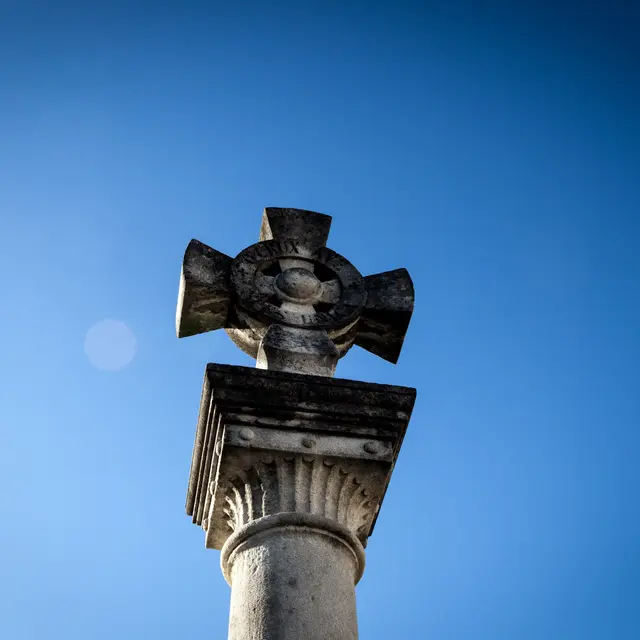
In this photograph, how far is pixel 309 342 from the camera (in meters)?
5.27

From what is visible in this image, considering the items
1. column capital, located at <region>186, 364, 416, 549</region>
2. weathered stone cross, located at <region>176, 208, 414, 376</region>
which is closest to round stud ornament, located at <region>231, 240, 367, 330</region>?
weathered stone cross, located at <region>176, 208, 414, 376</region>

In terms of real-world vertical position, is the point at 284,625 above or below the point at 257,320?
below

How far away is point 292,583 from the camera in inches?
151

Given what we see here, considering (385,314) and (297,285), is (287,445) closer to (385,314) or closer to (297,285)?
(297,285)

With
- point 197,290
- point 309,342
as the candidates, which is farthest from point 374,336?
point 197,290

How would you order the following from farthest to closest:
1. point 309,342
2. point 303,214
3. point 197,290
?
1. point 303,214
2. point 197,290
3. point 309,342

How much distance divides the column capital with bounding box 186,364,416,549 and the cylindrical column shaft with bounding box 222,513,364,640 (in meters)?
0.12

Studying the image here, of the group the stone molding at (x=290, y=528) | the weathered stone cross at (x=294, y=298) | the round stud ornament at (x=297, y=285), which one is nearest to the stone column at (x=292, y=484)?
the stone molding at (x=290, y=528)

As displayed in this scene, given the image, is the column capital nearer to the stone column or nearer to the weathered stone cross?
the stone column

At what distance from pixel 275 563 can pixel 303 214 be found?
10.1 feet

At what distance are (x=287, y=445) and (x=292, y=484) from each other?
20cm

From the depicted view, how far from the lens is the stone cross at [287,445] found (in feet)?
12.8

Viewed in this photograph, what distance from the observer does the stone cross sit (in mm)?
3891

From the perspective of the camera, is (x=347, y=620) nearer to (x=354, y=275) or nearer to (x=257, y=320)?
(x=257, y=320)
